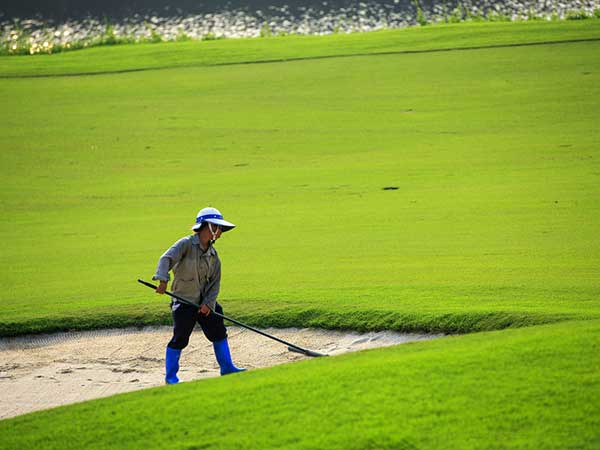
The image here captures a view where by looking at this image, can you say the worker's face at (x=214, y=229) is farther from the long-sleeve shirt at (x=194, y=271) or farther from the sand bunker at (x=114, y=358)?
the sand bunker at (x=114, y=358)

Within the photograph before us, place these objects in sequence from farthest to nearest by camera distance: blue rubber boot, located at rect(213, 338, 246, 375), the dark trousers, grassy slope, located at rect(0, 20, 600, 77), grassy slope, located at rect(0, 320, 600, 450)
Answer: grassy slope, located at rect(0, 20, 600, 77) → blue rubber boot, located at rect(213, 338, 246, 375) → the dark trousers → grassy slope, located at rect(0, 320, 600, 450)

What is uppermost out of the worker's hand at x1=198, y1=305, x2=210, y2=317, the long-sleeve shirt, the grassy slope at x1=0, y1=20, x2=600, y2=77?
the grassy slope at x1=0, y1=20, x2=600, y2=77

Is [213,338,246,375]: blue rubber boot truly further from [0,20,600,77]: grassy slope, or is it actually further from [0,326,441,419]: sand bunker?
[0,20,600,77]: grassy slope

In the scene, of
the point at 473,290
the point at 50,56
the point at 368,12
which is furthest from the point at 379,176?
the point at 368,12

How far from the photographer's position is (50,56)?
4103 centimetres

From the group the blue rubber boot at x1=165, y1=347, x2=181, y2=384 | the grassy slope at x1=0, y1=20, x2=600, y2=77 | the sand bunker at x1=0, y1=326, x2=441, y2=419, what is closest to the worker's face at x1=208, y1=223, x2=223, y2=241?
the blue rubber boot at x1=165, y1=347, x2=181, y2=384

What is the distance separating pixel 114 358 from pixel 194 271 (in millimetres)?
2204

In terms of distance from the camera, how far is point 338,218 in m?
19.5

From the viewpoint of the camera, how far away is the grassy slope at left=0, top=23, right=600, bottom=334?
13430 millimetres

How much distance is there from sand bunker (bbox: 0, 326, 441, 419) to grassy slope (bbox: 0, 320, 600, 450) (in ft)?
7.29

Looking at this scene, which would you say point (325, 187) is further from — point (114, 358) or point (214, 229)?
point (214, 229)

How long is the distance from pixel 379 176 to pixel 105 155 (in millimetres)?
8682

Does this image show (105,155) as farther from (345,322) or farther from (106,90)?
(345,322)

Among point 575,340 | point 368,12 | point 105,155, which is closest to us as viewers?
point 575,340
